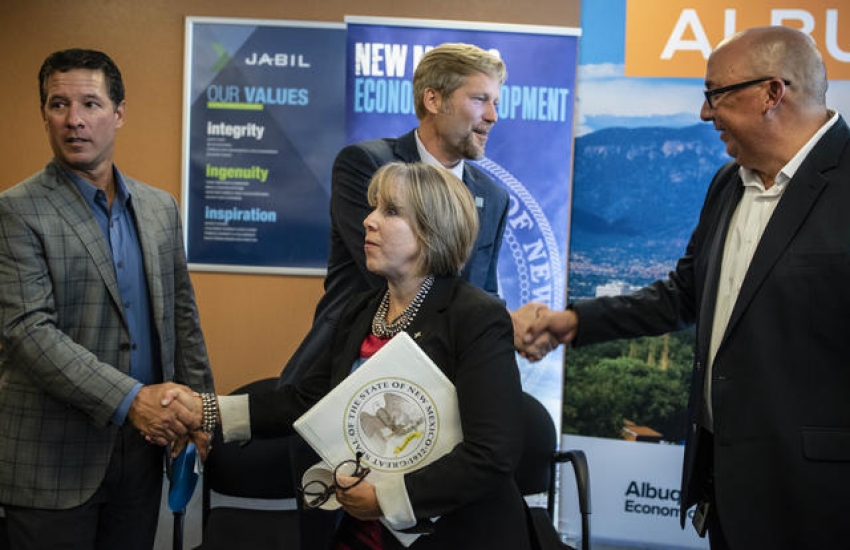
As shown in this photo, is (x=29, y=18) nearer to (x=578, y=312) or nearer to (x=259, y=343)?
(x=259, y=343)

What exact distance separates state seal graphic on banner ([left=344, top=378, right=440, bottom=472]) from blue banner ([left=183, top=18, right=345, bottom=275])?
113 inches

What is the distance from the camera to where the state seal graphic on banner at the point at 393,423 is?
5.71 feet

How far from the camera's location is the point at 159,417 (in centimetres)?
223

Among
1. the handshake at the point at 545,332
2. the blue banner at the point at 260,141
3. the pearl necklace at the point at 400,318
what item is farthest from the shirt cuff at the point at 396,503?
the blue banner at the point at 260,141

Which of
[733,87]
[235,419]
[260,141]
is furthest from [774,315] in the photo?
[260,141]

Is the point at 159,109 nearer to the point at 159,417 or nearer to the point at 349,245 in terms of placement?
the point at 349,245

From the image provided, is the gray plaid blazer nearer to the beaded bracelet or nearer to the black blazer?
the beaded bracelet

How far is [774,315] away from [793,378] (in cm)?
17

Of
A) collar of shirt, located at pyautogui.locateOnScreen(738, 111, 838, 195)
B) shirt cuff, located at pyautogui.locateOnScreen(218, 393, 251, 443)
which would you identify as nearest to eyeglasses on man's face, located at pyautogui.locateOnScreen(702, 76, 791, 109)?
collar of shirt, located at pyautogui.locateOnScreen(738, 111, 838, 195)

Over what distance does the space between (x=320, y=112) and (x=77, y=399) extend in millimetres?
2668

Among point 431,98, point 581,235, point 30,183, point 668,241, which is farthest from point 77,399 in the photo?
point 668,241

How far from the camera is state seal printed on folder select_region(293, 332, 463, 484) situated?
1732 mm

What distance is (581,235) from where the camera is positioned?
445cm

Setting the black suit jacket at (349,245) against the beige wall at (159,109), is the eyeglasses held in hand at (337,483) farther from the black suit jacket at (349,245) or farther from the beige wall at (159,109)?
the beige wall at (159,109)
